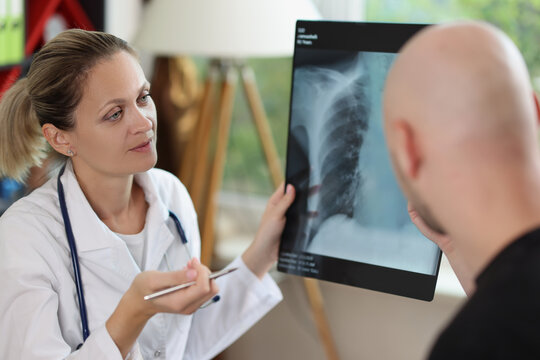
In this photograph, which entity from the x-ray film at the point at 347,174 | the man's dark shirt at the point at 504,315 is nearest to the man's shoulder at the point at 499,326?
the man's dark shirt at the point at 504,315

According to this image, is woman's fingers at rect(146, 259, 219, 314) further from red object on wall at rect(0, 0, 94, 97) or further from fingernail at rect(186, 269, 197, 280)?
red object on wall at rect(0, 0, 94, 97)

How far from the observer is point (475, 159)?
720mm

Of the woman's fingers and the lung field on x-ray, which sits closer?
the woman's fingers

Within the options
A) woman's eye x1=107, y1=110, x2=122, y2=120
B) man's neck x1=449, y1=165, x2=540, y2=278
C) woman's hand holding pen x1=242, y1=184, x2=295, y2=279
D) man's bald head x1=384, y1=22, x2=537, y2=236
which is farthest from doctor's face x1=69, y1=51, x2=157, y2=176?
man's neck x1=449, y1=165, x2=540, y2=278

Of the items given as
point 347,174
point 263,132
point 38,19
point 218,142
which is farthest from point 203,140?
point 347,174

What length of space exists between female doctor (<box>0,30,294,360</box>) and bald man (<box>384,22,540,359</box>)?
1.41 ft

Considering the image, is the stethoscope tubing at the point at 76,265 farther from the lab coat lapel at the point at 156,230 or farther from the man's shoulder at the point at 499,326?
the man's shoulder at the point at 499,326

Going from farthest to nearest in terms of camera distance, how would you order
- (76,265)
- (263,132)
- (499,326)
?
(263,132) → (76,265) → (499,326)

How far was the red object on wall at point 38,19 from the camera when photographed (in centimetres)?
209

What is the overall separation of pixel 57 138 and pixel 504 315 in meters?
0.91

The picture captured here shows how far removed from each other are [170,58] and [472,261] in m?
1.92

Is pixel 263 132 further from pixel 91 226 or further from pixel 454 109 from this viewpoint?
pixel 454 109

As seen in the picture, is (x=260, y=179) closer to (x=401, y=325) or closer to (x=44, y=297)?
(x=401, y=325)

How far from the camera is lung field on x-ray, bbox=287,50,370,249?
127 centimetres
